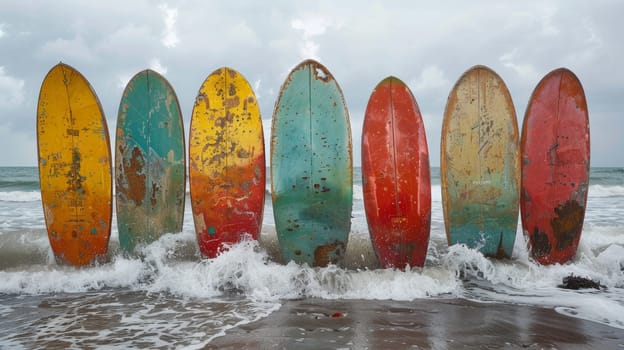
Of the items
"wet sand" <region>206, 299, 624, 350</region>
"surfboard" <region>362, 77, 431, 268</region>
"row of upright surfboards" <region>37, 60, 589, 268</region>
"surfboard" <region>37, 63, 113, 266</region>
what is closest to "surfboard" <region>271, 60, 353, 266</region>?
"row of upright surfboards" <region>37, 60, 589, 268</region>

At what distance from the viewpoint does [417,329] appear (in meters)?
2.38

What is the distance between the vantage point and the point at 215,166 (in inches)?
146

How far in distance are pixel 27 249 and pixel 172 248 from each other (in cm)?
180

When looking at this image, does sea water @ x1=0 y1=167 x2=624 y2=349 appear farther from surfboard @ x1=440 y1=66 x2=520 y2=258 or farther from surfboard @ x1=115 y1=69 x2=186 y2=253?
surfboard @ x1=440 y1=66 x2=520 y2=258

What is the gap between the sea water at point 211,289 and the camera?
2504 millimetres

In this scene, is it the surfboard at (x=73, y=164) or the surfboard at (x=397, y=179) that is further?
the surfboard at (x=73, y=164)

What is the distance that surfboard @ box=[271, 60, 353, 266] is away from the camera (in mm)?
3572

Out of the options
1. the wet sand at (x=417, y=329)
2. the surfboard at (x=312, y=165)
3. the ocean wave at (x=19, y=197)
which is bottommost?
→ the wet sand at (x=417, y=329)

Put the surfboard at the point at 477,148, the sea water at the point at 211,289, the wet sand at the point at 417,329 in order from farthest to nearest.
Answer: the surfboard at the point at 477,148, the sea water at the point at 211,289, the wet sand at the point at 417,329

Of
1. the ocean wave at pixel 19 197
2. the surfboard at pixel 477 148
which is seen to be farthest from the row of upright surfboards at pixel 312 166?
the ocean wave at pixel 19 197

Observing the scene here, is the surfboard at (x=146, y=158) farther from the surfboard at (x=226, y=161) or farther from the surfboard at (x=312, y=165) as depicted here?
the surfboard at (x=312, y=165)

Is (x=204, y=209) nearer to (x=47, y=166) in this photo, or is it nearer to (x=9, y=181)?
(x=47, y=166)

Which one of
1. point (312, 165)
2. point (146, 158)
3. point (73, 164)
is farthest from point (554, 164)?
point (73, 164)

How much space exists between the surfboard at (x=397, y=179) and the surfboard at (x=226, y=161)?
35.9 inches
